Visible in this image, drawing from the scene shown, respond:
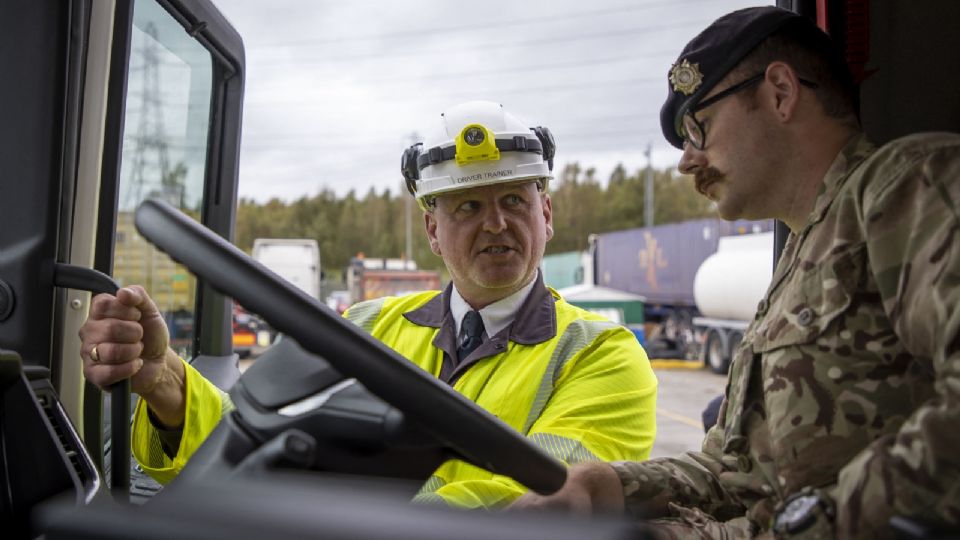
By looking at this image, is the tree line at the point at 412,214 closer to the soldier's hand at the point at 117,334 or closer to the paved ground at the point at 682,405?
the paved ground at the point at 682,405

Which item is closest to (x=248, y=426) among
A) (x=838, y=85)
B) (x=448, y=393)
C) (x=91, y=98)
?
(x=448, y=393)

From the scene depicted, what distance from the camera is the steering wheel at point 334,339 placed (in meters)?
1.02

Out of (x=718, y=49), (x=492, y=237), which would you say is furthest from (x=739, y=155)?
(x=492, y=237)

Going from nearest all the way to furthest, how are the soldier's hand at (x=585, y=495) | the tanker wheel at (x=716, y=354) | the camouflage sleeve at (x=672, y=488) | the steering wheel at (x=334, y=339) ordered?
the steering wheel at (x=334, y=339) < the soldier's hand at (x=585, y=495) < the camouflage sleeve at (x=672, y=488) < the tanker wheel at (x=716, y=354)

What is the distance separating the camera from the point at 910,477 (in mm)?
1071

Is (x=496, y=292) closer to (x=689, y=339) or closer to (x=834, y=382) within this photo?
(x=834, y=382)

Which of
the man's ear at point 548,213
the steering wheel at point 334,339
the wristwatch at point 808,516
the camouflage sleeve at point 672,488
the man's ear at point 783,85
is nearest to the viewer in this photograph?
the steering wheel at point 334,339

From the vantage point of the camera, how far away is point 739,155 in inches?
61.1

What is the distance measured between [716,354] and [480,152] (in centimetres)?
1531

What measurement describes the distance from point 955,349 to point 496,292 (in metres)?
1.42

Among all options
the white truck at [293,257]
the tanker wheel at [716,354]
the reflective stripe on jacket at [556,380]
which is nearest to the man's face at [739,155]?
the reflective stripe on jacket at [556,380]

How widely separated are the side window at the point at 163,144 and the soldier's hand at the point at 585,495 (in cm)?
90

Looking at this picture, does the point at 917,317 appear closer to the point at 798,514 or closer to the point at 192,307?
the point at 798,514

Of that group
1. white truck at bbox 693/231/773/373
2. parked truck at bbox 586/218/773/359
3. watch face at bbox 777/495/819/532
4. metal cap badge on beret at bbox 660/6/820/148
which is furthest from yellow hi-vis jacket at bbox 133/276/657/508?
parked truck at bbox 586/218/773/359
